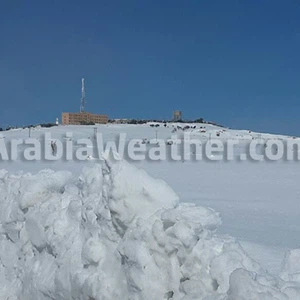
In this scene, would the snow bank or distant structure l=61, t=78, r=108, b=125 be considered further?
distant structure l=61, t=78, r=108, b=125

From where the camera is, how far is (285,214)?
239 inches

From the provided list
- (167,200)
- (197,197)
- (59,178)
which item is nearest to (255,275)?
(167,200)

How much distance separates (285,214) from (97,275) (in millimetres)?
3938

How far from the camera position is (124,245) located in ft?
9.27

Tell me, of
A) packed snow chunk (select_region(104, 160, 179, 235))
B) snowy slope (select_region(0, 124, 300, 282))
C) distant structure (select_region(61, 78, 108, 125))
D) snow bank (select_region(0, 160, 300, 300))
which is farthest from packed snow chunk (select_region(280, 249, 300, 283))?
distant structure (select_region(61, 78, 108, 125))

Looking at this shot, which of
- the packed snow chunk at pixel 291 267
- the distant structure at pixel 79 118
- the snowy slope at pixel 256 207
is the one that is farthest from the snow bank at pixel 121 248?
the distant structure at pixel 79 118

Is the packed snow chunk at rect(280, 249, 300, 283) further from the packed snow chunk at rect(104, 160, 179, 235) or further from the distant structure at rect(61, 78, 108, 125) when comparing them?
the distant structure at rect(61, 78, 108, 125)

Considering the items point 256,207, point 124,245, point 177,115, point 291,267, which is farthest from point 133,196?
point 177,115

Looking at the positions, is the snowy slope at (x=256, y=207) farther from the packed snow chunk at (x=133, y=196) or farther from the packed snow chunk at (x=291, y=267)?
the packed snow chunk at (x=133, y=196)

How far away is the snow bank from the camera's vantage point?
2.50m

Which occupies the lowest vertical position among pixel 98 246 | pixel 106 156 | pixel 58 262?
pixel 58 262

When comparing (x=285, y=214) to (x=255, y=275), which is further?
(x=285, y=214)

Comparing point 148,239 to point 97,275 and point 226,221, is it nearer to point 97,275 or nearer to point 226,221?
point 97,275

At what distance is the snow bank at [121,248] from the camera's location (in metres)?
2.50
